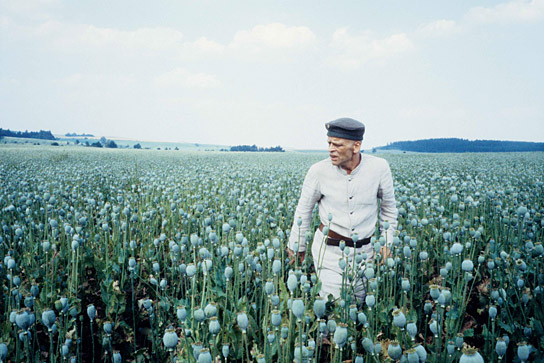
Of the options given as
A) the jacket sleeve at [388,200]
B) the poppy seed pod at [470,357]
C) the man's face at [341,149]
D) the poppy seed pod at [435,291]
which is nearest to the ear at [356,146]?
the man's face at [341,149]

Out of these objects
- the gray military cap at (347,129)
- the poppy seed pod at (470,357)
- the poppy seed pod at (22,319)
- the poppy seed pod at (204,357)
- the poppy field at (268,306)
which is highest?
the gray military cap at (347,129)

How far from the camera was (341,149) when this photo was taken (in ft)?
9.20

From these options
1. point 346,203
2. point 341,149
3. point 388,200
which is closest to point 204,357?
point 341,149

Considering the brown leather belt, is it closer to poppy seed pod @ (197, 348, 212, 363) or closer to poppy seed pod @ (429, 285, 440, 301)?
poppy seed pod @ (429, 285, 440, 301)

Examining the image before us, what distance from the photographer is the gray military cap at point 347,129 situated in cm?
275

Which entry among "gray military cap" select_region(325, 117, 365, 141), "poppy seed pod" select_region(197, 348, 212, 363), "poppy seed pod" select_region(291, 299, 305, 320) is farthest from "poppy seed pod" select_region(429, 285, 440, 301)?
"gray military cap" select_region(325, 117, 365, 141)

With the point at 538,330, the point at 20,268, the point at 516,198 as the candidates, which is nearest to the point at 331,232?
the point at 538,330

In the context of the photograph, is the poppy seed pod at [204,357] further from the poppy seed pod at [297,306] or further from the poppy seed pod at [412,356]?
the poppy seed pod at [412,356]

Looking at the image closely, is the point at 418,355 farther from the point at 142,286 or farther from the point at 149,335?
the point at 142,286

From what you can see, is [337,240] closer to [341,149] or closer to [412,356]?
[341,149]

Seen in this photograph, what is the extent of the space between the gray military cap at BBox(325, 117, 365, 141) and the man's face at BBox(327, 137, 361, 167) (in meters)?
0.04

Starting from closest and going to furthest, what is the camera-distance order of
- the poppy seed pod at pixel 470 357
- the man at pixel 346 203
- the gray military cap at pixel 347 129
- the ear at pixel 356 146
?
the poppy seed pod at pixel 470 357 < the gray military cap at pixel 347 129 < the ear at pixel 356 146 < the man at pixel 346 203

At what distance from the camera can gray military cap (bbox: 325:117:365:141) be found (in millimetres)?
2753

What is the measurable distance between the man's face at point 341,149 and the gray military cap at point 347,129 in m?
0.04
